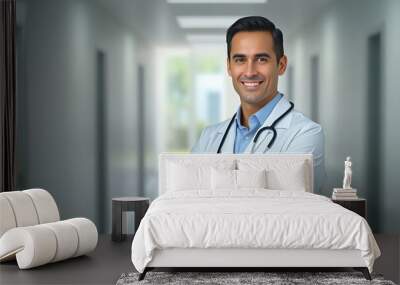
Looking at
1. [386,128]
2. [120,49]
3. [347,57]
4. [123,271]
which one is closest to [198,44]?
[120,49]

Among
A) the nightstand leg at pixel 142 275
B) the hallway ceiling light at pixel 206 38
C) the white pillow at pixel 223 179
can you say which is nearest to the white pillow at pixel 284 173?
the white pillow at pixel 223 179

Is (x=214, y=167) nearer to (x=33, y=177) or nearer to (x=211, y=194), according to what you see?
(x=211, y=194)

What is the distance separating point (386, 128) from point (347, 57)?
84 centimetres

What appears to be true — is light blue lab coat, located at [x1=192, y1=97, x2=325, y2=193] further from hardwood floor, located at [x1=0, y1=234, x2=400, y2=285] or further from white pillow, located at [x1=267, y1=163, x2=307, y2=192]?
hardwood floor, located at [x1=0, y1=234, x2=400, y2=285]

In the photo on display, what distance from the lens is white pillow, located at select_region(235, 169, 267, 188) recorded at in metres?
6.13

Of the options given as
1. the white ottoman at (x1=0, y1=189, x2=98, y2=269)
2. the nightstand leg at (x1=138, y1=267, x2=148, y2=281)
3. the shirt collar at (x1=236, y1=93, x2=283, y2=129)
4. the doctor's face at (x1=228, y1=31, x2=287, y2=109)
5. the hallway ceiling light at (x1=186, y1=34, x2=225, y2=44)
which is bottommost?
the nightstand leg at (x1=138, y1=267, x2=148, y2=281)

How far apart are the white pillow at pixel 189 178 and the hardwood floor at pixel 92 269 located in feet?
2.43

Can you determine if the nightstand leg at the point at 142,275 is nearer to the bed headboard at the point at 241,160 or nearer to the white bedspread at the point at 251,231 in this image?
the white bedspread at the point at 251,231

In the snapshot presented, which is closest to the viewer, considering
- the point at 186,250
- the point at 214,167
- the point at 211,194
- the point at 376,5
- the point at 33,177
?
the point at 186,250

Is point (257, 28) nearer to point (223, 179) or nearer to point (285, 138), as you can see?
point (285, 138)

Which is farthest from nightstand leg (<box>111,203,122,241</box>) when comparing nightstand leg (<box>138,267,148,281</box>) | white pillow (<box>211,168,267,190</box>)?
nightstand leg (<box>138,267,148,281</box>)

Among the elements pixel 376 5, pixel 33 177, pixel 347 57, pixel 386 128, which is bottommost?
pixel 33 177

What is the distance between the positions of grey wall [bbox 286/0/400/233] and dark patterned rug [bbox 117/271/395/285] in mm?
2302

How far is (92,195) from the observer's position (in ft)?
24.9
